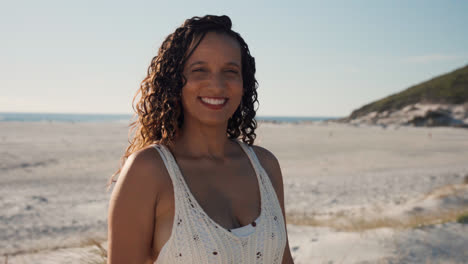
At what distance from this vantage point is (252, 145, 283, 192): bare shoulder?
6.96 feet

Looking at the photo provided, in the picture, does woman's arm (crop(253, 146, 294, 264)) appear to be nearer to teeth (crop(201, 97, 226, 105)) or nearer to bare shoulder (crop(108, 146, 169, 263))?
teeth (crop(201, 97, 226, 105))

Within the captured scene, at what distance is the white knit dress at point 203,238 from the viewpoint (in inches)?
63.3

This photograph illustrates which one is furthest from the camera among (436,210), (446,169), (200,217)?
(446,169)

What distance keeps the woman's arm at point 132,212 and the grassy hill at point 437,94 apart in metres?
52.2

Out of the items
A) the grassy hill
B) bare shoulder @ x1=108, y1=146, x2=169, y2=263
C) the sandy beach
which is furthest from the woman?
the grassy hill

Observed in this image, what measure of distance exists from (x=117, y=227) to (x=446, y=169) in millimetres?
13934

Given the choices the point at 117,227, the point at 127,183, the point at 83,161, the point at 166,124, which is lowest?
the point at 83,161

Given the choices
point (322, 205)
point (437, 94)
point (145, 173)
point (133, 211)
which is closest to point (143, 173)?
point (145, 173)

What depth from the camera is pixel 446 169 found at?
1323 centimetres

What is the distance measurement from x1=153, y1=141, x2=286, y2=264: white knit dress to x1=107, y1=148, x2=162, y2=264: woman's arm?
97 mm

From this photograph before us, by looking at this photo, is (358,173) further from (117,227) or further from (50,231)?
(117,227)

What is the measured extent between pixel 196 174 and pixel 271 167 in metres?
0.50

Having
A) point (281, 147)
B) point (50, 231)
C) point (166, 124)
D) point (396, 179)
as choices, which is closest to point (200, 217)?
point (166, 124)

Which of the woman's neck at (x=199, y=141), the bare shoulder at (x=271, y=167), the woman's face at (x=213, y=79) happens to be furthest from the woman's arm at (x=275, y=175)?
the woman's face at (x=213, y=79)
